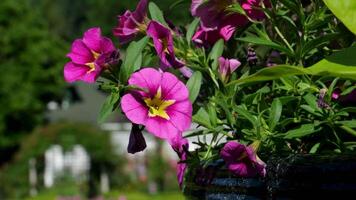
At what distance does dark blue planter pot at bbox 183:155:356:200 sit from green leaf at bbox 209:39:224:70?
9.6 inches

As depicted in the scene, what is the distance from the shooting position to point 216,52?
4.33 ft

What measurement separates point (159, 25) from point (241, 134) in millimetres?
210

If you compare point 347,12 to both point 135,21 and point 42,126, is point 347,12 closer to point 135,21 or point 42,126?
point 135,21

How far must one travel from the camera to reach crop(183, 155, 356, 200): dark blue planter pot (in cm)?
100

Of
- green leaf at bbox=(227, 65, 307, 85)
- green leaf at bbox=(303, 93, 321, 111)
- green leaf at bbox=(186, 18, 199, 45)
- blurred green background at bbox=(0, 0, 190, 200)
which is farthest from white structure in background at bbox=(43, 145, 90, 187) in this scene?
Answer: green leaf at bbox=(227, 65, 307, 85)

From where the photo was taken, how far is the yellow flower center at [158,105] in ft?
3.77

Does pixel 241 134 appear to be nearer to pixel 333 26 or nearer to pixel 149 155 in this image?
pixel 333 26

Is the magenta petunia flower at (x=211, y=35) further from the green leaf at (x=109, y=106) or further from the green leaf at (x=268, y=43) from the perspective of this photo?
the green leaf at (x=109, y=106)

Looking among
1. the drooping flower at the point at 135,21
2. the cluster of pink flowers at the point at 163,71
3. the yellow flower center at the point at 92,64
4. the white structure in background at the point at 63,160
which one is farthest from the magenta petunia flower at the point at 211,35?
the white structure in background at the point at 63,160

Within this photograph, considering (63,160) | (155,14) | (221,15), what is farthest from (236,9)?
(63,160)

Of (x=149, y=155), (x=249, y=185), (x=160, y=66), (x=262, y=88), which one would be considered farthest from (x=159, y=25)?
(x=149, y=155)

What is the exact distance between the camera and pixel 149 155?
58.0ft

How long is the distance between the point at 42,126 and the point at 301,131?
25.7 m

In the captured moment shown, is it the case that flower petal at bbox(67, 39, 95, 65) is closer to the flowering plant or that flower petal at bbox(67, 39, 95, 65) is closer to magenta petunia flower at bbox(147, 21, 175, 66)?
the flowering plant
